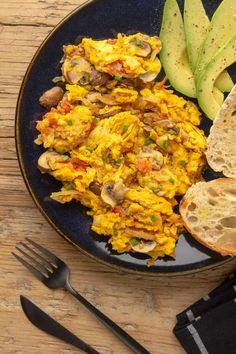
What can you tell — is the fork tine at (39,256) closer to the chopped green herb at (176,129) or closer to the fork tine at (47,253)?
the fork tine at (47,253)

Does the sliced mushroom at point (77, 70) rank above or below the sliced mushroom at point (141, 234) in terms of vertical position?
above

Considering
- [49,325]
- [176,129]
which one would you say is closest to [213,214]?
[176,129]

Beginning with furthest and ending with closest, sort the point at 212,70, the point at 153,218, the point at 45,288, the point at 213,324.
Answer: the point at 45,288, the point at 213,324, the point at 212,70, the point at 153,218

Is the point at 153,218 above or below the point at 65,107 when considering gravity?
below

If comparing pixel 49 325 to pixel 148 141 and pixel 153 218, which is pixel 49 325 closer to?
pixel 153 218

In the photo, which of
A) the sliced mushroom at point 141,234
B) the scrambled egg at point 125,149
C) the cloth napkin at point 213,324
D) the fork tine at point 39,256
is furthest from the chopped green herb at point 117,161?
the cloth napkin at point 213,324

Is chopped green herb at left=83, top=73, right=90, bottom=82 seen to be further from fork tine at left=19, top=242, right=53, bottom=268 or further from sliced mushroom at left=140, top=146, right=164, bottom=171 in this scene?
fork tine at left=19, top=242, right=53, bottom=268

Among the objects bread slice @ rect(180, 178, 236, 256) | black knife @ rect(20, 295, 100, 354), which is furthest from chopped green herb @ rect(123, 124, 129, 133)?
black knife @ rect(20, 295, 100, 354)
